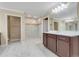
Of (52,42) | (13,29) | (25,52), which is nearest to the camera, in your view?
(25,52)

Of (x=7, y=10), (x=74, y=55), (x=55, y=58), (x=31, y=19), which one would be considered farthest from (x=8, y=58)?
(x=31, y=19)

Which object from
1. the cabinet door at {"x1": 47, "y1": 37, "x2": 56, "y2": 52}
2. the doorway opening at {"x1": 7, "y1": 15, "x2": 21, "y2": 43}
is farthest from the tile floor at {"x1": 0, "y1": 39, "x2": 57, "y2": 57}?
the doorway opening at {"x1": 7, "y1": 15, "x2": 21, "y2": 43}

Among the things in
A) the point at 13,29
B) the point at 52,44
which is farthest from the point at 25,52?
the point at 13,29

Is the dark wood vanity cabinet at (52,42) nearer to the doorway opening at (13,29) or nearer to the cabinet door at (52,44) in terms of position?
the cabinet door at (52,44)

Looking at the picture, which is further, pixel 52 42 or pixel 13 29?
pixel 13 29

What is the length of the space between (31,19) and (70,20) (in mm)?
7099

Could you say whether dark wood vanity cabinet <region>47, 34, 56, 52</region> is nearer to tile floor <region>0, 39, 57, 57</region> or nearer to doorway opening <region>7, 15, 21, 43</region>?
tile floor <region>0, 39, 57, 57</region>

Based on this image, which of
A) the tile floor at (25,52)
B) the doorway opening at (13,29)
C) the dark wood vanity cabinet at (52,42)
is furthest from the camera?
the doorway opening at (13,29)

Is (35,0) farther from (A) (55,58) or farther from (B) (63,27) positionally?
(A) (55,58)

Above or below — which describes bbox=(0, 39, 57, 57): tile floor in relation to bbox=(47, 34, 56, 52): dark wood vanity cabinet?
below

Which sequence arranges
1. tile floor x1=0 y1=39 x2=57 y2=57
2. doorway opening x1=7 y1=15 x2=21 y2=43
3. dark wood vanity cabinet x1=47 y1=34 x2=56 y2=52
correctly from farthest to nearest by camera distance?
doorway opening x1=7 y1=15 x2=21 y2=43, dark wood vanity cabinet x1=47 y1=34 x2=56 y2=52, tile floor x1=0 y1=39 x2=57 y2=57

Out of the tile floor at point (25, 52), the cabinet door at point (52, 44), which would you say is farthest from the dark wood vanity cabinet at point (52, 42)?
the tile floor at point (25, 52)

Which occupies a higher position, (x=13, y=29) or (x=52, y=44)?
(x=13, y=29)

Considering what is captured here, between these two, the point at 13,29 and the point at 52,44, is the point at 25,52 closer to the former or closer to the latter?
the point at 52,44
